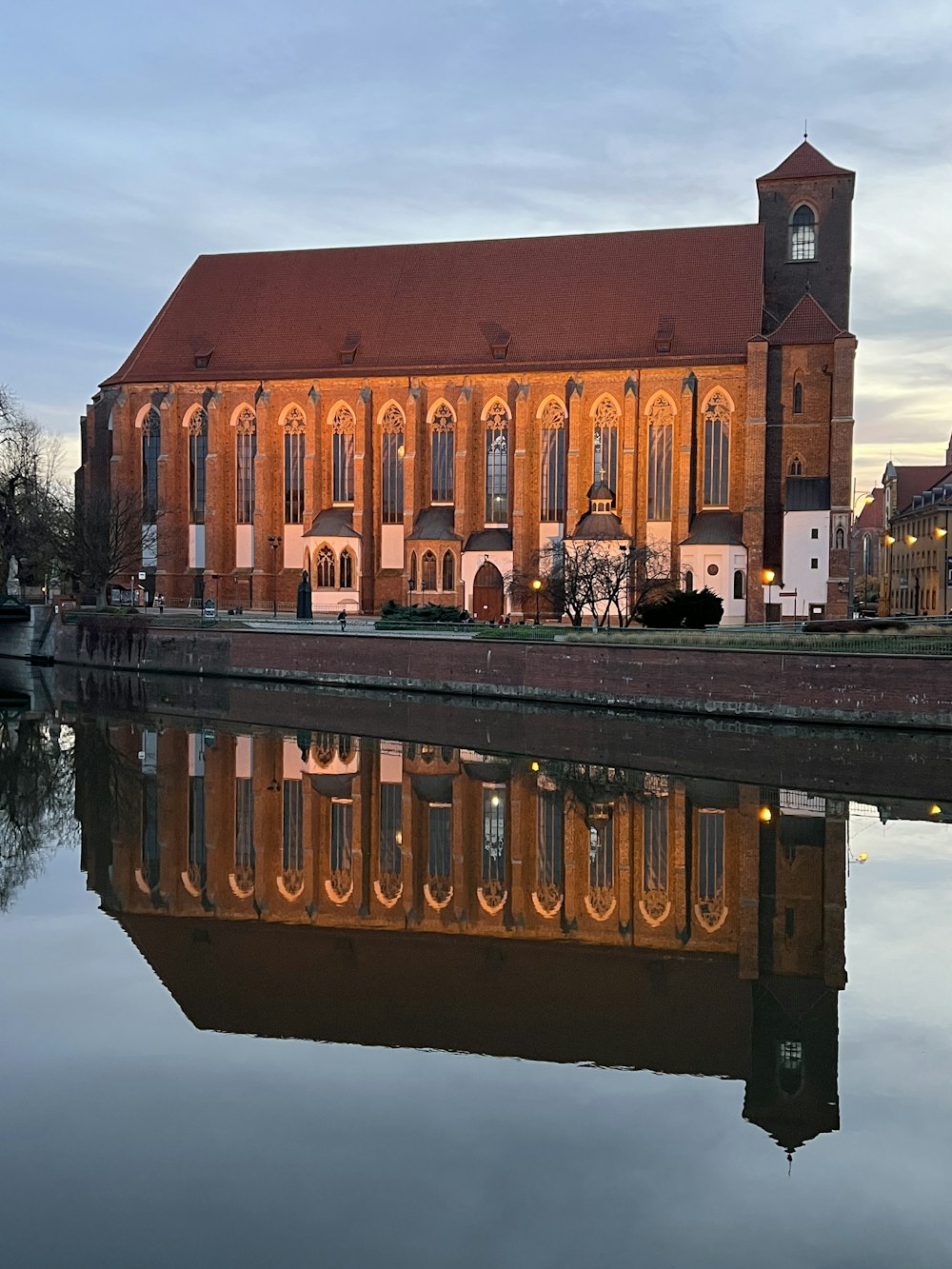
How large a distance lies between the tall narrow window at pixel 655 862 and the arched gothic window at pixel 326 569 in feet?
120

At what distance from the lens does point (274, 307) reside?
63.1 meters

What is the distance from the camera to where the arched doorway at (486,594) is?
57.4m

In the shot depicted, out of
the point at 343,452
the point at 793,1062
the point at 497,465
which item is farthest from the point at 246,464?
the point at 793,1062

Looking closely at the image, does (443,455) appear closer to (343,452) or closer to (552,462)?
(343,452)

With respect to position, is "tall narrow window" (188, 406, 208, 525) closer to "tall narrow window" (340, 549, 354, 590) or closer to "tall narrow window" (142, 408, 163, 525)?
"tall narrow window" (142, 408, 163, 525)

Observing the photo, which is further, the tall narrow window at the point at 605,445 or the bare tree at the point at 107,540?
the bare tree at the point at 107,540

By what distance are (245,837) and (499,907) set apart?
5.88 m

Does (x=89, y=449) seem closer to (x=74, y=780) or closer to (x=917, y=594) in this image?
(x=74, y=780)

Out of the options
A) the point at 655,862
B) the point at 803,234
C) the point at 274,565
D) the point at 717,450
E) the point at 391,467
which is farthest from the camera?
the point at 274,565

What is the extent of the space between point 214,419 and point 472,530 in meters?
13.9

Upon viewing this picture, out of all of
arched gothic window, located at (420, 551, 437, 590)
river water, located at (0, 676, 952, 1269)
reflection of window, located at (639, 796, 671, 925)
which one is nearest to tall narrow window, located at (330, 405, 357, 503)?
arched gothic window, located at (420, 551, 437, 590)

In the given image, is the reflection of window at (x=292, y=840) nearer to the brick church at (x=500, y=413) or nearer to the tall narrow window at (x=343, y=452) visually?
the brick church at (x=500, y=413)

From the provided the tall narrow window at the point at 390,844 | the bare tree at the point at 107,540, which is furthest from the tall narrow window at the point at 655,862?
the bare tree at the point at 107,540

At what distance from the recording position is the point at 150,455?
63625mm
